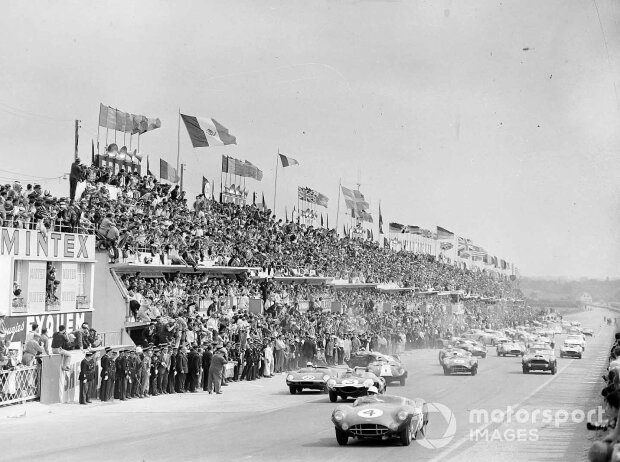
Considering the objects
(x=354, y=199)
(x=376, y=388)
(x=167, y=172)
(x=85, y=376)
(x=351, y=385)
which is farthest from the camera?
(x=354, y=199)

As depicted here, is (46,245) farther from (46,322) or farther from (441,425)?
(441,425)

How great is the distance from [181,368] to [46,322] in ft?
15.7

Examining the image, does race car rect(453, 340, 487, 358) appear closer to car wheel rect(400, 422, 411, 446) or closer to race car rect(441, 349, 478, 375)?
race car rect(441, 349, 478, 375)

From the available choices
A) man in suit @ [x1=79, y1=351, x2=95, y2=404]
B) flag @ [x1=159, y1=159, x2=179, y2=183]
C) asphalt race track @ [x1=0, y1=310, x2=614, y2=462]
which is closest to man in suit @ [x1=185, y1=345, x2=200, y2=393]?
asphalt race track @ [x1=0, y1=310, x2=614, y2=462]

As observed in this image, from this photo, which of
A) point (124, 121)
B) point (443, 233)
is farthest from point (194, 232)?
point (443, 233)

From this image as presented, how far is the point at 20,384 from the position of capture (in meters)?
24.3

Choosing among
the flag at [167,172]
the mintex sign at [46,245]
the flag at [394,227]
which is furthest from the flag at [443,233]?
the mintex sign at [46,245]

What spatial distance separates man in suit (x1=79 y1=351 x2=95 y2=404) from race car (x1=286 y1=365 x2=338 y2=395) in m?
7.54

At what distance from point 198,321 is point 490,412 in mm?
13273

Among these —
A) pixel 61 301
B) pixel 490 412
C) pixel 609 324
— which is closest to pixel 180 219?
pixel 61 301

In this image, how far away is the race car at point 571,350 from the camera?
59.4 meters

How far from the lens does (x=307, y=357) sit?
42594 millimetres

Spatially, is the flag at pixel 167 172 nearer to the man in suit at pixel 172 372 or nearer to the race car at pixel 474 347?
the race car at pixel 474 347

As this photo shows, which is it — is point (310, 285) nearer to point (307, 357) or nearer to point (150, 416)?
point (307, 357)
